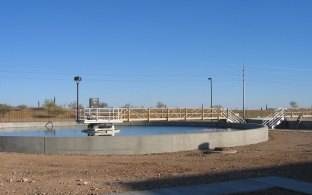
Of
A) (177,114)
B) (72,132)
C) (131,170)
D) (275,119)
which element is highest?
(177,114)

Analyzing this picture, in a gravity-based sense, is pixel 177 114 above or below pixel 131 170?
above

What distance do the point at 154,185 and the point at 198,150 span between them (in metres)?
12.8

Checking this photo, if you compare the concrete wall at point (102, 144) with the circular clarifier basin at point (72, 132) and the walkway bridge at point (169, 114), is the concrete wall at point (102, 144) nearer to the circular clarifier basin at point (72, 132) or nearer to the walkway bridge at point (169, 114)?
the circular clarifier basin at point (72, 132)

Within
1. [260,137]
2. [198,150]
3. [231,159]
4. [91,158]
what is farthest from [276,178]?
[260,137]

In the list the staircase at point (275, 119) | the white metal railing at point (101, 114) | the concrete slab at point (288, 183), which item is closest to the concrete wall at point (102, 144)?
the concrete slab at point (288, 183)

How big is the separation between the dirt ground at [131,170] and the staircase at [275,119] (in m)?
26.6

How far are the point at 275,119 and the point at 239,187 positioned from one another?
137 ft

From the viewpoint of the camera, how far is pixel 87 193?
1088 centimetres

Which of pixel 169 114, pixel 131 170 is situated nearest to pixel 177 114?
pixel 169 114

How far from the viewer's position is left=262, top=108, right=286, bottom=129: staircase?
1963 inches

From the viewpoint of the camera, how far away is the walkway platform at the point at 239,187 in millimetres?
10789

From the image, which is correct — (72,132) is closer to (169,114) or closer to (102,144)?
(102,144)

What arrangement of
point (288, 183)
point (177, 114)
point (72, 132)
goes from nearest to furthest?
point (288, 183), point (72, 132), point (177, 114)

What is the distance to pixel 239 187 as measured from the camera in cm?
1142
